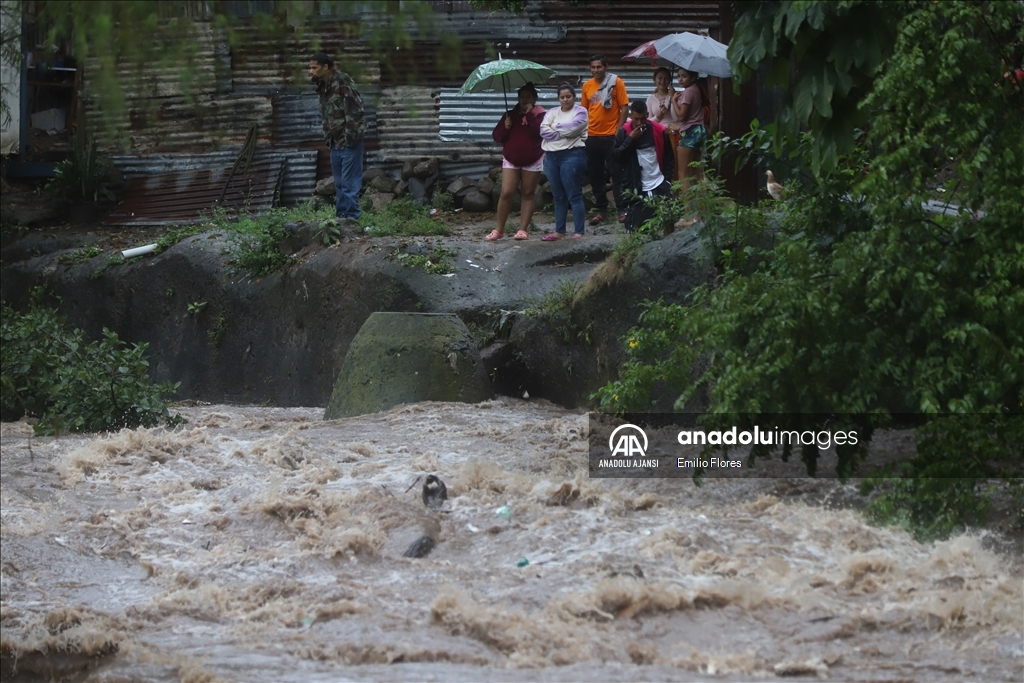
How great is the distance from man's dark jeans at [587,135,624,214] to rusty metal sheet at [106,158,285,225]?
17.1 feet

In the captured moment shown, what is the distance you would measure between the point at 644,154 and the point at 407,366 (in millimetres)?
3544

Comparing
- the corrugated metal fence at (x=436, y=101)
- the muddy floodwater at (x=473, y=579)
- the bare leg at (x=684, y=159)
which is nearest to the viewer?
the muddy floodwater at (x=473, y=579)

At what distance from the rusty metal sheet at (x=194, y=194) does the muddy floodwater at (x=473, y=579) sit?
9140mm

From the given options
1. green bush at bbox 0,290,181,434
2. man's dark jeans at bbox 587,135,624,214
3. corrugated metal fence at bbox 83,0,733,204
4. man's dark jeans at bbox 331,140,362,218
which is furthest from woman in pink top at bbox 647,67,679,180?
green bush at bbox 0,290,181,434

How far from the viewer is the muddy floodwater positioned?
152 inches

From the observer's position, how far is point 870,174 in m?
5.11

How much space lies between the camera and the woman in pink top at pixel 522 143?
35.6ft

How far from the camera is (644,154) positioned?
10672 mm

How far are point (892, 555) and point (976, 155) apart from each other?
186cm

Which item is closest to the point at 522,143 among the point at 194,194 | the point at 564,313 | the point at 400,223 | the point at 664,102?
the point at 664,102

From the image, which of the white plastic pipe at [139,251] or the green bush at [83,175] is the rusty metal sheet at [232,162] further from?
the white plastic pipe at [139,251]

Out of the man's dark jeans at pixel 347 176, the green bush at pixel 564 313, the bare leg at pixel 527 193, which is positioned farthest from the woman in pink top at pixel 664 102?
the man's dark jeans at pixel 347 176

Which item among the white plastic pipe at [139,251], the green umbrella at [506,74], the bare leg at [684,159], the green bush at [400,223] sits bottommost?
the white plastic pipe at [139,251]

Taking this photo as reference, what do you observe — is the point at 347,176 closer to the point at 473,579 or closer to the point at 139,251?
the point at 139,251
